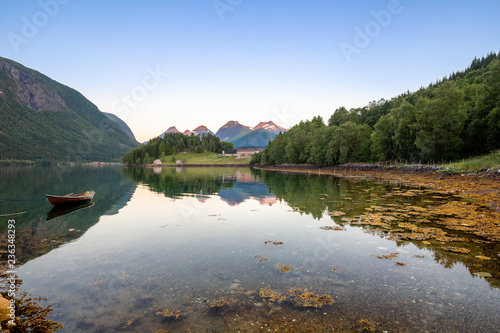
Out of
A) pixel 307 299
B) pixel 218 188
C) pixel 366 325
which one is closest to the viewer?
pixel 366 325

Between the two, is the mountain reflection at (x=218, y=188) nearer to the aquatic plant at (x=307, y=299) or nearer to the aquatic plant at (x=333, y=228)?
the aquatic plant at (x=333, y=228)

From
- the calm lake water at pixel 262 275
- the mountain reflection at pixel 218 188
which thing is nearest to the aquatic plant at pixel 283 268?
the calm lake water at pixel 262 275

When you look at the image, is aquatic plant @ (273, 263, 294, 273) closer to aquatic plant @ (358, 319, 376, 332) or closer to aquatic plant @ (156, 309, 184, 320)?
aquatic plant @ (358, 319, 376, 332)

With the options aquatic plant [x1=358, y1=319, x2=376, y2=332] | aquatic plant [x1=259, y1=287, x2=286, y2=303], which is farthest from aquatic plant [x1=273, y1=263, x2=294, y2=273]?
aquatic plant [x1=358, y1=319, x2=376, y2=332]

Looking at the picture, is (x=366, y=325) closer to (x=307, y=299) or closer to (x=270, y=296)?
(x=307, y=299)

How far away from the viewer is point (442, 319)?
8.61 meters

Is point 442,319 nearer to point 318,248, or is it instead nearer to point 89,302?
point 318,248

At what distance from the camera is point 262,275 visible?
12562mm

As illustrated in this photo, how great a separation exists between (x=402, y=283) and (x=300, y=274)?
470cm

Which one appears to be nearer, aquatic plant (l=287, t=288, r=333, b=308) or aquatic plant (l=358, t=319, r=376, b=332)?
aquatic plant (l=358, t=319, r=376, b=332)

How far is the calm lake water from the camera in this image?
8.82 meters

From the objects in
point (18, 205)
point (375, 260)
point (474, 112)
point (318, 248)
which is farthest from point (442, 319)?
point (474, 112)

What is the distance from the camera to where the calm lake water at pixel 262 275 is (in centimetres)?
882

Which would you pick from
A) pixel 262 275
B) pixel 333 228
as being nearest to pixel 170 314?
pixel 262 275
